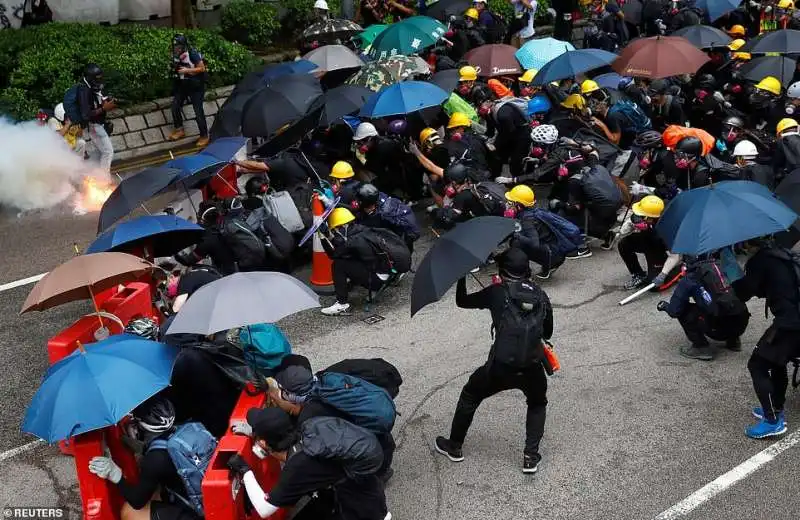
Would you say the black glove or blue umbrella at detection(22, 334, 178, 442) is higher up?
blue umbrella at detection(22, 334, 178, 442)

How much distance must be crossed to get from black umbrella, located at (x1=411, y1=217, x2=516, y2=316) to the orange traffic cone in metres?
3.48

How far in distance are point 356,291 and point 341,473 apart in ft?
15.0

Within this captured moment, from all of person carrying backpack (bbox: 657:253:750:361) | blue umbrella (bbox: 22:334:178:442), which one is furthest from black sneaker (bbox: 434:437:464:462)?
person carrying backpack (bbox: 657:253:750:361)

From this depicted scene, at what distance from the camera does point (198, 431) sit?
212 inches

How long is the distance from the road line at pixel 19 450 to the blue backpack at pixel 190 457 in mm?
2085

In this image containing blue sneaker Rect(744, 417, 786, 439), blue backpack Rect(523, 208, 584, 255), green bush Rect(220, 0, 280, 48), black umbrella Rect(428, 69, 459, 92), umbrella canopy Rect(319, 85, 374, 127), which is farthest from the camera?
green bush Rect(220, 0, 280, 48)

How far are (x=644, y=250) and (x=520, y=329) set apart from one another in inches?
140

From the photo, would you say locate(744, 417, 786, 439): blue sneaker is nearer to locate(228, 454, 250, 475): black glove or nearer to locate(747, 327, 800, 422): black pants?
locate(747, 327, 800, 422): black pants

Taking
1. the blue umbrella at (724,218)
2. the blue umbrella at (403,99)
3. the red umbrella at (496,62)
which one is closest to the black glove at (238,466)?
the blue umbrella at (724,218)

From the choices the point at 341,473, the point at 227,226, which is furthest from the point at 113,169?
the point at 341,473

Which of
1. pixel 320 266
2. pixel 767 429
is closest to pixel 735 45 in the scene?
pixel 320 266

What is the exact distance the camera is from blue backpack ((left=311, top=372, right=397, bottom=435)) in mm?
5113

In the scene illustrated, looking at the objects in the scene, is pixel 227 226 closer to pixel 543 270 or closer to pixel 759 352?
pixel 543 270

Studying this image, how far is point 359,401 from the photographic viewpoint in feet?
16.8
